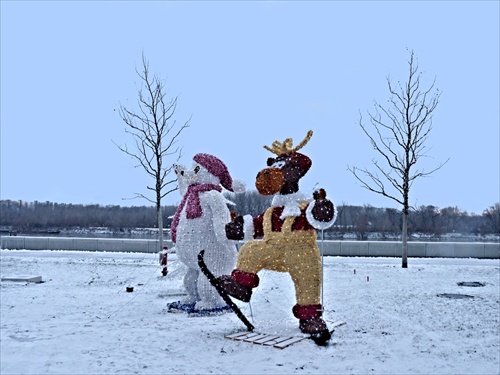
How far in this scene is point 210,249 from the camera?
7.58m

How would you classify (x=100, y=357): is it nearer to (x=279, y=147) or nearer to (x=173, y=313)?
(x=173, y=313)

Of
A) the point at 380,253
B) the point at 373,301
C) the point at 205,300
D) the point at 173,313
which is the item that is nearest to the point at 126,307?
the point at 173,313

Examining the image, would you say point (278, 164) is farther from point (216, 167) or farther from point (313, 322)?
point (313, 322)

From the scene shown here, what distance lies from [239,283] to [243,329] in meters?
0.82

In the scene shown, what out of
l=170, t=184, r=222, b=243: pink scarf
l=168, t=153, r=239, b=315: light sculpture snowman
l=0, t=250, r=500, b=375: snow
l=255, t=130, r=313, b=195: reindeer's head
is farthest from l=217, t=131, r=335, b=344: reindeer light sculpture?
l=170, t=184, r=222, b=243: pink scarf

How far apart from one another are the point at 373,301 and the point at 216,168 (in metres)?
3.67

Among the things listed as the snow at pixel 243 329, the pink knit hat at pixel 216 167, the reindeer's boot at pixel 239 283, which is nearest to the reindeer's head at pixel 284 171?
the reindeer's boot at pixel 239 283

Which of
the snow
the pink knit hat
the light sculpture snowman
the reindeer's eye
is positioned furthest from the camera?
the pink knit hat

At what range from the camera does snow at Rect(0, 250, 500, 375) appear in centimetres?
538

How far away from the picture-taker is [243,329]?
6.86m

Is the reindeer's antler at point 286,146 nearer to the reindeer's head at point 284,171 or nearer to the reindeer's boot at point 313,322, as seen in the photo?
the reindeer's head at point 284,171

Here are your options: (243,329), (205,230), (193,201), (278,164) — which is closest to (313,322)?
(243,329)

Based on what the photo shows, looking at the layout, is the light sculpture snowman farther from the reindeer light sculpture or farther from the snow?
the reindeer light sculpture

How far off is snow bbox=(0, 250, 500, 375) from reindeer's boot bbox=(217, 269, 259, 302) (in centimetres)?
59
